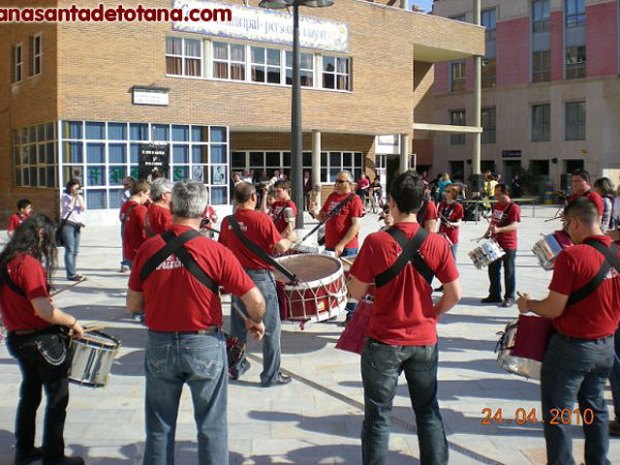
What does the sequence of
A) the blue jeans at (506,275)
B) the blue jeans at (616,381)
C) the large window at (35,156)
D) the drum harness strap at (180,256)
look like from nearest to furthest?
1. the drum harness strap at (180,256)
2. the blue jeans at (616,381)
3. the blue jeans at (506,275)
4. the large window at (35,156)

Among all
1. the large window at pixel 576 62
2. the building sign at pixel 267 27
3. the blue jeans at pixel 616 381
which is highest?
the large window at pixel 576 62

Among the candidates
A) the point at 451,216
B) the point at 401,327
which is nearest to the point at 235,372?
the point at 401,327

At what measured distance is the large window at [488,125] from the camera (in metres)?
47.5

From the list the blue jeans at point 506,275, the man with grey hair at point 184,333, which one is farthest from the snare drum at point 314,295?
the blue jeans at point 506,275

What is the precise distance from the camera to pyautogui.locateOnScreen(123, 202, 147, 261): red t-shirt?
8.59 m

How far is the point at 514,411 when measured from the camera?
5723 mm

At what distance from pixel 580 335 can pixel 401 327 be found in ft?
3.41

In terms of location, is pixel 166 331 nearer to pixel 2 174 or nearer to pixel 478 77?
pixel 2 174

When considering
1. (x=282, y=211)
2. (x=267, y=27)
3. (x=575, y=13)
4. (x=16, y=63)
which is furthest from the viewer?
(x=575, y=13)

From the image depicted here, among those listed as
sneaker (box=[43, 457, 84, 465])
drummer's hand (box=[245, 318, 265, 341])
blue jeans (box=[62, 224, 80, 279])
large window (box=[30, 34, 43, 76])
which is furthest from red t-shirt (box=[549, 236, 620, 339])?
large window (box=[30, 34, 43, 76])

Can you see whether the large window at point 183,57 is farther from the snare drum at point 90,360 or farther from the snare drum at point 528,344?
the snare drum at point 528,344

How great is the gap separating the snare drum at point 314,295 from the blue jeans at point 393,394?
2705 millimetres

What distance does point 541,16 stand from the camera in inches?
1793

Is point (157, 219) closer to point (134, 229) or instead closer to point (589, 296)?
point (134, 229)
